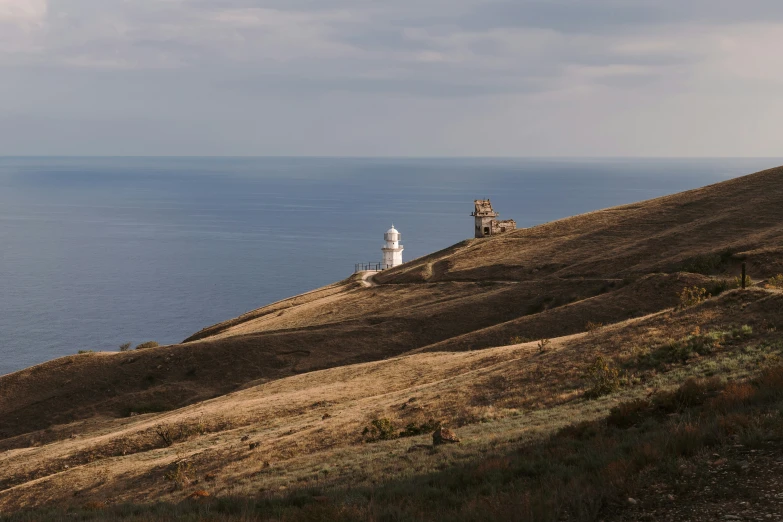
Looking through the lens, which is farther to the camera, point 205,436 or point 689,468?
point 205,436

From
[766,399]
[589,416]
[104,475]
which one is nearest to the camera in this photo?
[766,399]

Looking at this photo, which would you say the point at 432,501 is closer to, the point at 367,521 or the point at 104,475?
the point at 367,521

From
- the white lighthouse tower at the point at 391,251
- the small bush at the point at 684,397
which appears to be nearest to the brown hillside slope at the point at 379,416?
the small bush at the point at 684,397

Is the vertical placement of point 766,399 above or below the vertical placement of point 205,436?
above

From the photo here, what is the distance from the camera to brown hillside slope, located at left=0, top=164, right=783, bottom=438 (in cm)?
3966

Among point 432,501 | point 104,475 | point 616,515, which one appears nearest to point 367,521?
point 432,501

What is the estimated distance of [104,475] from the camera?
855 inches

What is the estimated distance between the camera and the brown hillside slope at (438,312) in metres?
39.7

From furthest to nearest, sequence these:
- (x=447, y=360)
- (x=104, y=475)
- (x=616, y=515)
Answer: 1. (x=447, y=360)
2. (x=104, y=475)
3. (x=616, y=515)

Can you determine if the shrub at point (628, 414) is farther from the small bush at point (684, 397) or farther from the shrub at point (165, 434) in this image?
the shrub at point (165, 434)

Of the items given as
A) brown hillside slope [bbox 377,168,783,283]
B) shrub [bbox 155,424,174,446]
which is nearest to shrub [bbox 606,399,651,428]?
shrub [bbox 155,424,174,446]

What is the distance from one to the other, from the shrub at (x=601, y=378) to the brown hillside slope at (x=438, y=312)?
15.4 metres

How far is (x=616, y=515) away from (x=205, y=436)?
18833 mm

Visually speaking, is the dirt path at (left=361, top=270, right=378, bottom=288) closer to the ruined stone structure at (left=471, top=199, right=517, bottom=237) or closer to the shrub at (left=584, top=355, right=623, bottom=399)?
the ruined stone structure at (left=471, top=199, right=517, bottom=237)
